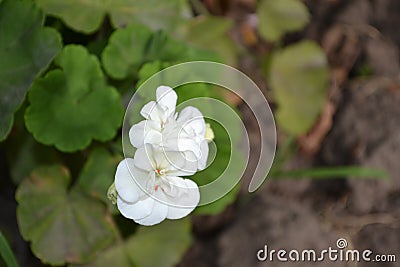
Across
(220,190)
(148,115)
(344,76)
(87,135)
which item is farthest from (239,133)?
(344,76)

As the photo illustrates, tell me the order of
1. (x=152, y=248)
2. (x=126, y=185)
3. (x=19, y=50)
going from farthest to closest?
(x=152, y=248)
(x=19, y=50)
(x=126, y=185)

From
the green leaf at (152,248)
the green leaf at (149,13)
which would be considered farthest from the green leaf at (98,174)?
the green leaf at (149,13)

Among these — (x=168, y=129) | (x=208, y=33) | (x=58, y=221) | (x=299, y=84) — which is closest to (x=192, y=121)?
(x=168, y=129)

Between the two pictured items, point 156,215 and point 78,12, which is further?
point 78,12

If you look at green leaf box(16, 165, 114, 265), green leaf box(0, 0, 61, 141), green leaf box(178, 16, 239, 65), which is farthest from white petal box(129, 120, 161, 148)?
green leaf box(178, 16, 239, 65)

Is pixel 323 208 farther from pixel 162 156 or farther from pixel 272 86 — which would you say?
pixel 162 156

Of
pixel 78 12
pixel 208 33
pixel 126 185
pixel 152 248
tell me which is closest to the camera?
pixel 126 185

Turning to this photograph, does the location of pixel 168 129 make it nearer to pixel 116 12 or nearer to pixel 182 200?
pixel 182 200
